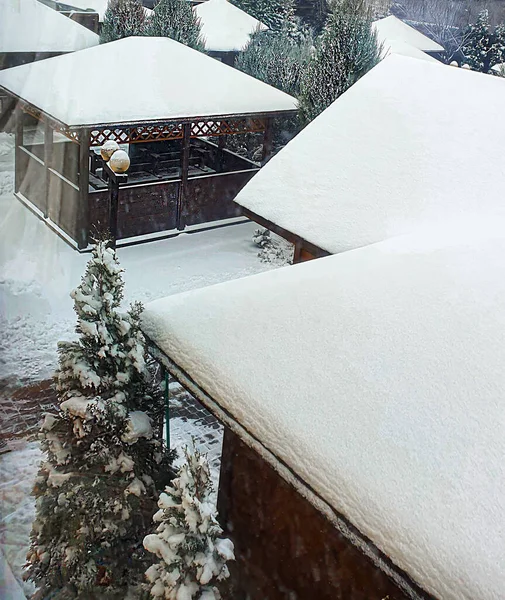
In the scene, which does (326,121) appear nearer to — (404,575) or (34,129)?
(404,575)

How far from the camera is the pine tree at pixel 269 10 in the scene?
24062 millimetres

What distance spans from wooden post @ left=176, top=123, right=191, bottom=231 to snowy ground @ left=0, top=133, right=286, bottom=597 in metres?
0.29

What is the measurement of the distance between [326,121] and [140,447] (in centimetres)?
501

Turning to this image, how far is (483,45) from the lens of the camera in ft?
70.3

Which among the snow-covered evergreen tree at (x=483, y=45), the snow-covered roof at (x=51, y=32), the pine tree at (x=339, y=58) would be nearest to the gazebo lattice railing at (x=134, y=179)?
the pine tree at (x=339, y=58)

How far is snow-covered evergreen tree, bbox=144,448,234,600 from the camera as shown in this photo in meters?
3.26

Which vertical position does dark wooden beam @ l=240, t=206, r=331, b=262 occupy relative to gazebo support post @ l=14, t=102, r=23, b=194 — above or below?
above

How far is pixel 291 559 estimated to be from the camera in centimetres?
401

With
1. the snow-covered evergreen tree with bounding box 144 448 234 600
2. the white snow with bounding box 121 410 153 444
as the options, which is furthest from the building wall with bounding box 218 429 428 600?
the white snow with bounding box 121 410 153 444

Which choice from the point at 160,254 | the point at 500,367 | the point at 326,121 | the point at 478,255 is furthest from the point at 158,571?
the point at 160,254

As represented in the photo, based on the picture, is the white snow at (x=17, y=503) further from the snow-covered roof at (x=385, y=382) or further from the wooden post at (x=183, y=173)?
the wooden post at (x=183, y=173)

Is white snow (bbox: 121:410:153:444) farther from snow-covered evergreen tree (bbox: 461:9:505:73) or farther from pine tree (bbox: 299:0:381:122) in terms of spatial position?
snow-covered evergreen tree (bbox: 461:9:505:73)

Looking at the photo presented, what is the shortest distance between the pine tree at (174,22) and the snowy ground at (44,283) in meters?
6.09

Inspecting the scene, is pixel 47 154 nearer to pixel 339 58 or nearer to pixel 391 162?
pixel 339 58
